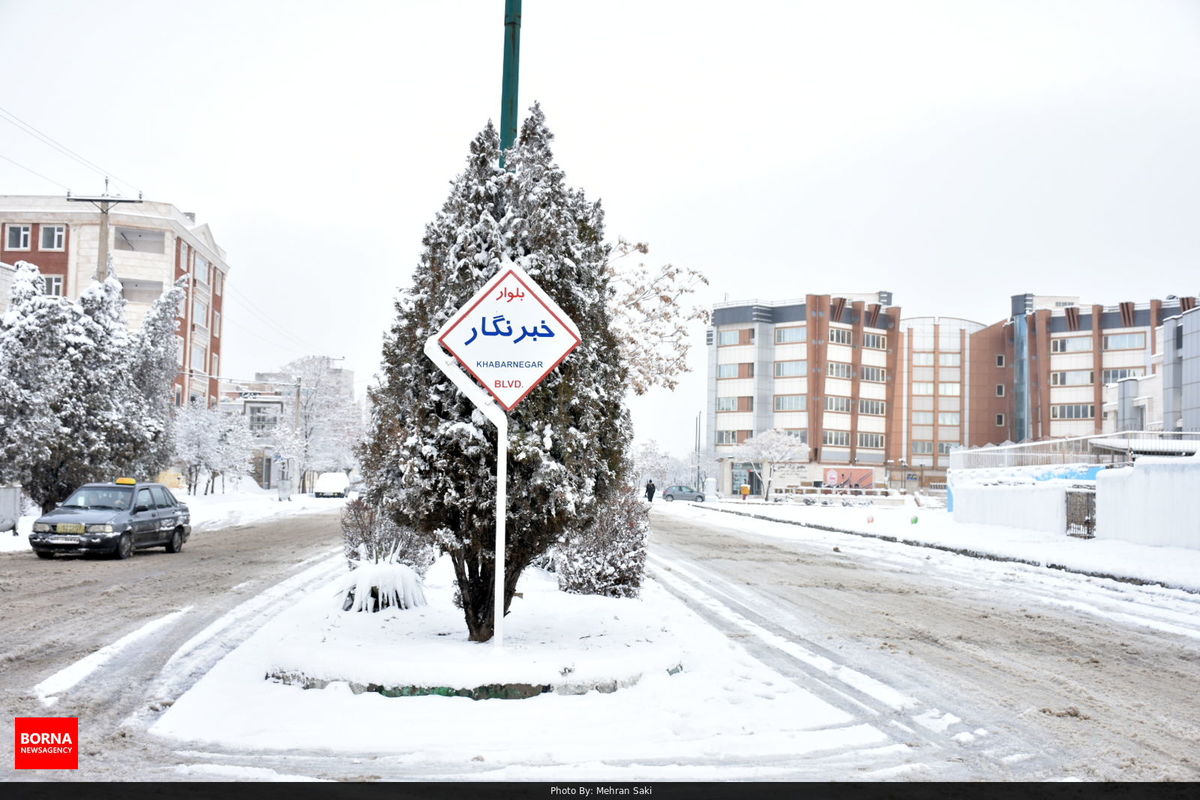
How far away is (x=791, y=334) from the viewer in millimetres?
105375

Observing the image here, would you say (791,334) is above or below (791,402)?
above

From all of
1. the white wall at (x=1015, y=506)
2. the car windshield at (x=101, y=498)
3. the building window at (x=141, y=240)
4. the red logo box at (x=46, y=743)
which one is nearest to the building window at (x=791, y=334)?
the building window at (x=141, y=240)

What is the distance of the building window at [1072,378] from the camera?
336 feet

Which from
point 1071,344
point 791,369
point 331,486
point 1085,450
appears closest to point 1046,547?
point 1085,450

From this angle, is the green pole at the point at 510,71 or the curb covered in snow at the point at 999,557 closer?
the green pole at the point at 510,71

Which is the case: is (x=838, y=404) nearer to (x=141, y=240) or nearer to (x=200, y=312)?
(x=200, y=312)

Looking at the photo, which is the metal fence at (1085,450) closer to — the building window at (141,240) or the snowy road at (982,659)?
the snowy road at (982,659)

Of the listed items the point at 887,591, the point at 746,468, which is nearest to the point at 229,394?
the point at 746,468

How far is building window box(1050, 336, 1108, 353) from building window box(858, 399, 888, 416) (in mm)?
17846

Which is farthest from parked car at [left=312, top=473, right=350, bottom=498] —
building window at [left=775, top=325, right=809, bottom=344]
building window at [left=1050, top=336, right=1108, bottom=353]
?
building window at [left=1050, top=336, right=1108, bottom=353]

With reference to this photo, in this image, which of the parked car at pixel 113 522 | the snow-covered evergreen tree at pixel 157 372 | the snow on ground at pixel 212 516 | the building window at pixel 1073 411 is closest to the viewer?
the parked car at pixel 113 522

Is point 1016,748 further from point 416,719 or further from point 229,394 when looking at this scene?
point 229,394

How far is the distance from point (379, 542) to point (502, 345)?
6735 mm

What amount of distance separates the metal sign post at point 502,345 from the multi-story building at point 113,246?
190ft
